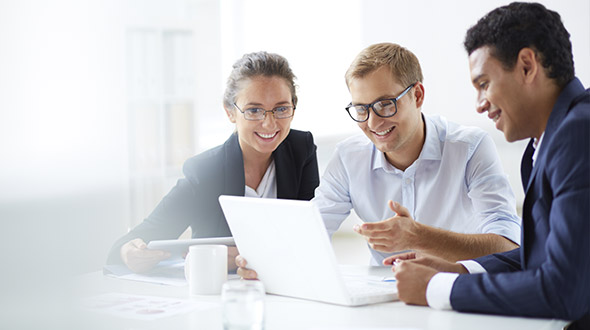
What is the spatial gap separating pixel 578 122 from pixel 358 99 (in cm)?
89

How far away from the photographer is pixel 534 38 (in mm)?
1177

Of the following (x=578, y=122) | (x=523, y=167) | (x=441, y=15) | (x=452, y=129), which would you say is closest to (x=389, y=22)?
(x=441, y=15)

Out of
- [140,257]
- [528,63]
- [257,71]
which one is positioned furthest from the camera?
[257,71]

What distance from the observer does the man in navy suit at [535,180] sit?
977mm

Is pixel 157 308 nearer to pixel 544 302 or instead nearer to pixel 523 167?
pixel 544 302

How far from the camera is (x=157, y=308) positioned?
117 centimetres

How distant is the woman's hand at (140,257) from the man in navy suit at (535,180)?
0.70 meters

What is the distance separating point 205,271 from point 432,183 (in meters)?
0.91

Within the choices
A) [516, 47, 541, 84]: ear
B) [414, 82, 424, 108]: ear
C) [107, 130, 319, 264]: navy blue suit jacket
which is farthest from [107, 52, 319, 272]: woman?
[516, 47, 541, 84]: ear

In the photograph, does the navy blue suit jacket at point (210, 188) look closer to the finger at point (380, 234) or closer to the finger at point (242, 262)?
the finger at point (242, 262)

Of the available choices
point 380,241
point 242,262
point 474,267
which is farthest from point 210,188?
point 474,267

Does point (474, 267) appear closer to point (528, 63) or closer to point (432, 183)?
point (528, 63)

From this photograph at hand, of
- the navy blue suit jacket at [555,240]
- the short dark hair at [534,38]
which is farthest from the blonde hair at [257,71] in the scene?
the navy blue suit jacket at [555,240]

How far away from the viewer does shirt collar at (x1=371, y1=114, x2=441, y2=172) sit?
191 cm
